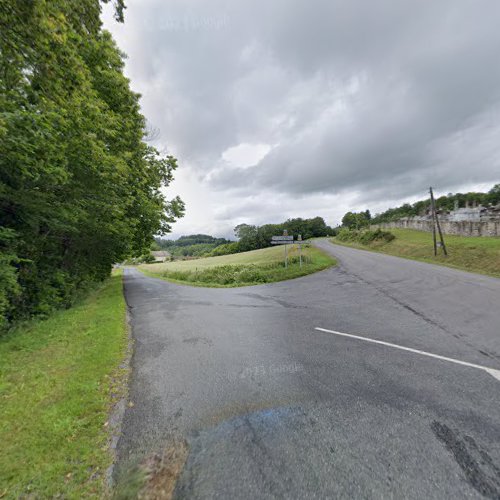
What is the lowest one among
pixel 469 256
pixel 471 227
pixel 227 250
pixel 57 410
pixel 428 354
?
pixel 469 256

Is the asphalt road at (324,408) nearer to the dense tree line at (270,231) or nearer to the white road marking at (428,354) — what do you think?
the white road marking at (428,354)

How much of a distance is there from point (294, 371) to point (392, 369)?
174cm

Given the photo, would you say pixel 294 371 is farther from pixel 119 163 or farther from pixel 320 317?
pixel 119 163

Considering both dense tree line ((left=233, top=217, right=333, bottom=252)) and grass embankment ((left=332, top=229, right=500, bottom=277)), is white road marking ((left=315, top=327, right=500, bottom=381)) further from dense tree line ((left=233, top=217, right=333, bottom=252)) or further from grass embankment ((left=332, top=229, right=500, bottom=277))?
dense tree line ((left=233, top=217, right=333, bottom=252))

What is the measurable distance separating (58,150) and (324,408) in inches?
336

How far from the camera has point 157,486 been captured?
2.13 meters

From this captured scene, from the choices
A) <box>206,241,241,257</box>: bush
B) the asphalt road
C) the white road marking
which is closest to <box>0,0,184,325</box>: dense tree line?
the asphalt road

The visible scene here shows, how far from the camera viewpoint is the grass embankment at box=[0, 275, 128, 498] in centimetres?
Answer: 221

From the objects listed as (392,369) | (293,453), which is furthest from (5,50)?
(392,369)

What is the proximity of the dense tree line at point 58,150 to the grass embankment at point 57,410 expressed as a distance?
2.21 m

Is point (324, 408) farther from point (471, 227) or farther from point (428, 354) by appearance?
point (471, 227)

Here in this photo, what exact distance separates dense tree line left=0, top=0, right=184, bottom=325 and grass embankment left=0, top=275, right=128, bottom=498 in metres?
2.21

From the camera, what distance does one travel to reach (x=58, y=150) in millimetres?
6230

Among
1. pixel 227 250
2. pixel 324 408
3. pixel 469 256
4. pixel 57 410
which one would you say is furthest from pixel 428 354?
pixel 227 250
